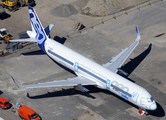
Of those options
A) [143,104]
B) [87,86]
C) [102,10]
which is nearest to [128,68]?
[87,86]

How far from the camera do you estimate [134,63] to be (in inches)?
2682

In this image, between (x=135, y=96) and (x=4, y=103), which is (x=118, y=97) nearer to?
(x=135, y=96)

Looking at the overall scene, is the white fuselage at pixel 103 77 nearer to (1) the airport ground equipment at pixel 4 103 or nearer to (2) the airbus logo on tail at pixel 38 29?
(2) the airbus logo on tail at pixel 38 29

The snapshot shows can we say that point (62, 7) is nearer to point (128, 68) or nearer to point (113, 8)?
point (113, 8)

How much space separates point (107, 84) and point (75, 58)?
10715 millimetres

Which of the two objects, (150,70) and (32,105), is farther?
(150,70)

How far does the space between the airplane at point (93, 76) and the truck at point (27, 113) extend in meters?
5.52

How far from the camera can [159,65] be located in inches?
2635

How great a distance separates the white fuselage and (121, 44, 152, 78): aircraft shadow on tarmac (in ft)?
39.4

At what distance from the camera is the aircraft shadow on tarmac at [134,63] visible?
65.8 meters

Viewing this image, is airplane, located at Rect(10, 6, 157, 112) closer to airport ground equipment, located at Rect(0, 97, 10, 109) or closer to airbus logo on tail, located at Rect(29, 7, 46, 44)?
airbus logo on tail, located at Rect(29, 7, 46, 44)

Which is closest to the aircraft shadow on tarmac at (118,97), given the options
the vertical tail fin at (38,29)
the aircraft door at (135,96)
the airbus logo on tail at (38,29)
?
the aircraft door at (135,96)

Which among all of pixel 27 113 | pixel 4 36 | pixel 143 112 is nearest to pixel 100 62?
pixel 143 112

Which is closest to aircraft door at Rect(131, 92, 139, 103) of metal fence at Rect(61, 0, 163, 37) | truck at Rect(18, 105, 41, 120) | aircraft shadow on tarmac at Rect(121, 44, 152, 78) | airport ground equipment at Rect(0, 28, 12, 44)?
aircraft shadow on tarmac at Rect(121, 44, 152, 78)
